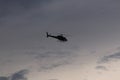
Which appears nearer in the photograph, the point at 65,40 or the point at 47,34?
the point at 65,40

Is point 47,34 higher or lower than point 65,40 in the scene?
higher

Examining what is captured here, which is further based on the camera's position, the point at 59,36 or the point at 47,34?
the point at 47,34

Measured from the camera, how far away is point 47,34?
183m

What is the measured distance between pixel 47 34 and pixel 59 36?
50.8 ft

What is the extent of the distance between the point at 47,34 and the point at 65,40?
19265 millimetres

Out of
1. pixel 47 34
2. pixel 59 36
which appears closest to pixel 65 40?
pixel 59 36

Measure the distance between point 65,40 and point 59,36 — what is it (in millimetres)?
4500

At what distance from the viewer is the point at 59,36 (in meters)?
170

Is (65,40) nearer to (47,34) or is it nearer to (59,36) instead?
(59,36)
